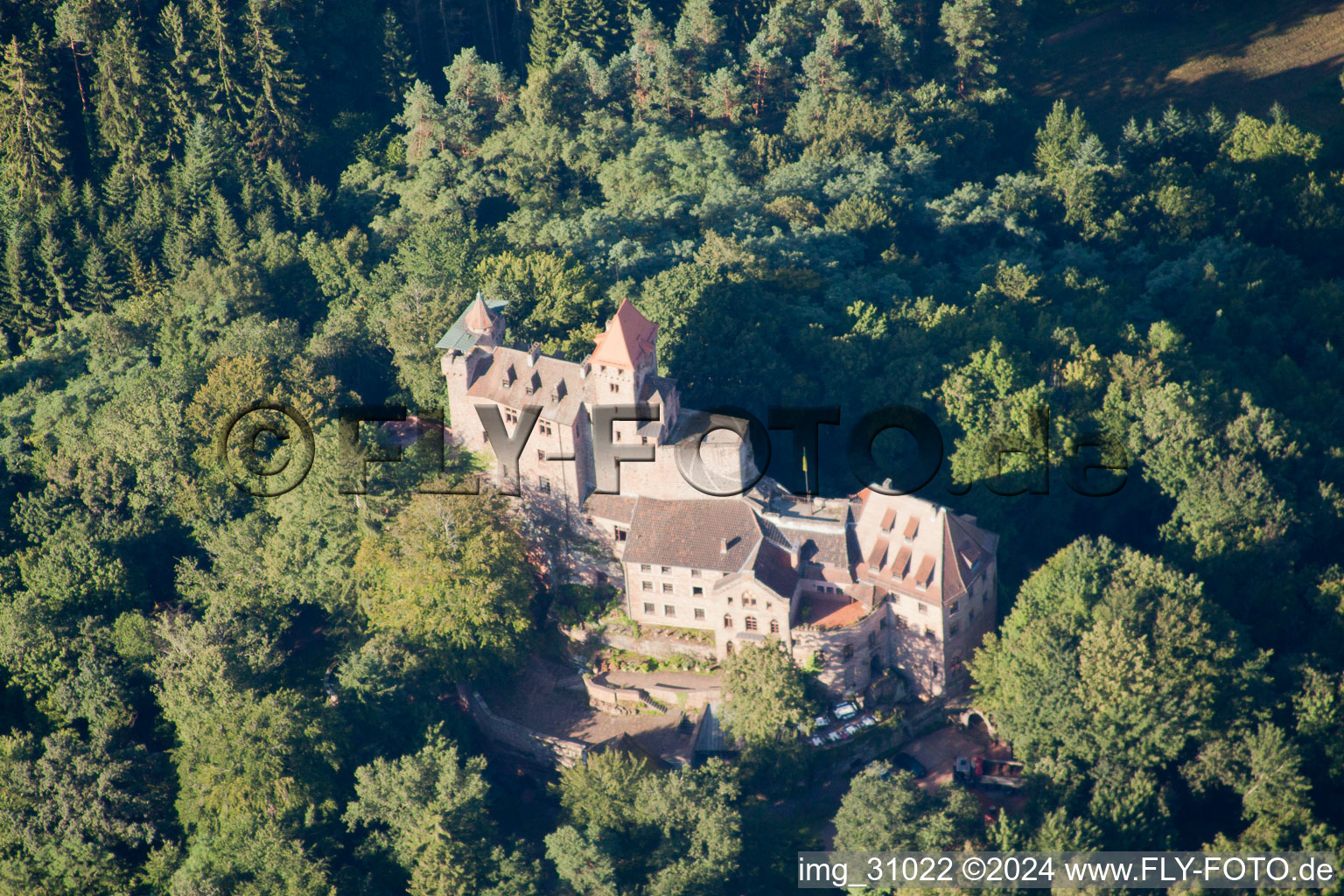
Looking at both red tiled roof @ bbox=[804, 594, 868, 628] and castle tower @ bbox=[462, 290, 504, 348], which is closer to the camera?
red tiled roof @ bbox=[804, 594, 868, 628]

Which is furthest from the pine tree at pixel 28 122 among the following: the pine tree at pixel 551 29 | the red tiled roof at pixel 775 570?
the red tiled roof at pixel 775 570

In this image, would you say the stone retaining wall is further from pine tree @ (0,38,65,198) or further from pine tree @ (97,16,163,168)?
pine tree @ (0,38,65,198)

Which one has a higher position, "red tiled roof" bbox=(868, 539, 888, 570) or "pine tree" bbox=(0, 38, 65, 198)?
"pine tree" bbox=(0, 38, 65, 198)

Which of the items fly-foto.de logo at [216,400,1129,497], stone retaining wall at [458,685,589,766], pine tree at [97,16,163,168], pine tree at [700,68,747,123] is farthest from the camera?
pine tree at [700,68,747,123]

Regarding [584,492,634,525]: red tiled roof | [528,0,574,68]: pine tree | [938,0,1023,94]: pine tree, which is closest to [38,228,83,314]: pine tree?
[528,0,574,68]: pine tree

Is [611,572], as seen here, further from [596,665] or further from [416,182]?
[416,182]

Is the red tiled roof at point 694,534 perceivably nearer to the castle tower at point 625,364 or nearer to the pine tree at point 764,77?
the castle tower at point 625,364
